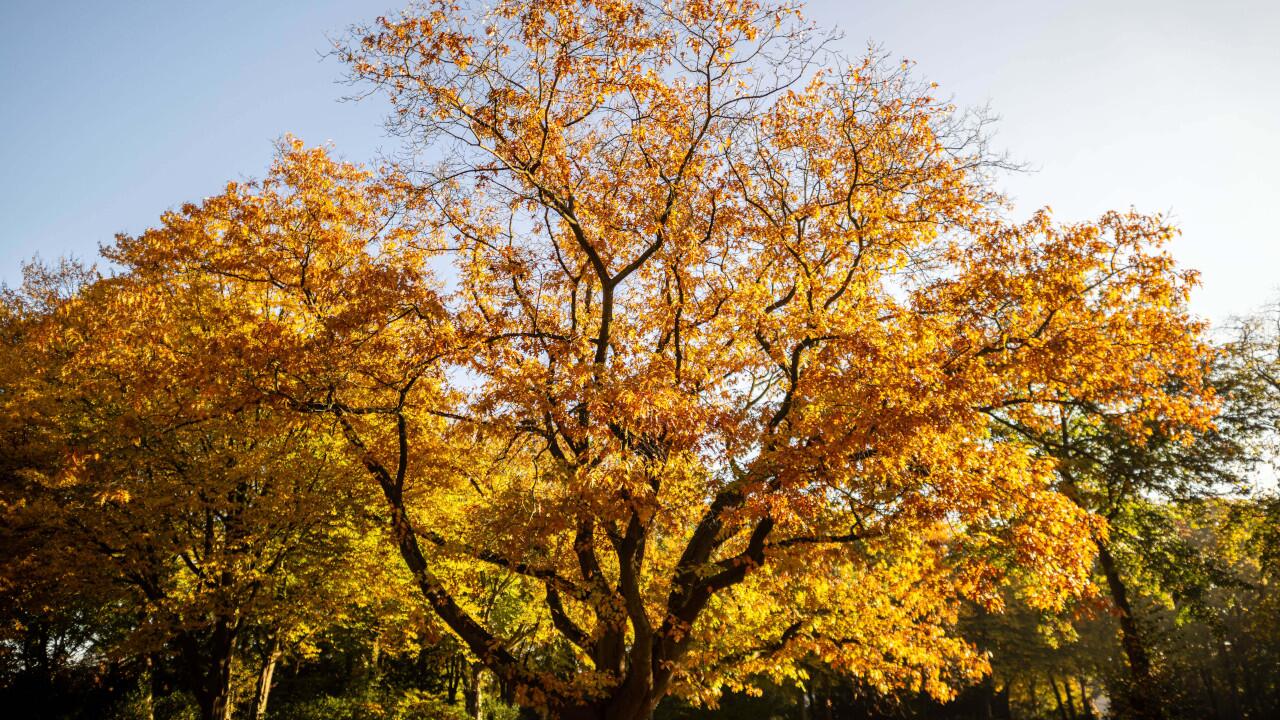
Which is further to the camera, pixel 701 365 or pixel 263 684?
pixel 263 684

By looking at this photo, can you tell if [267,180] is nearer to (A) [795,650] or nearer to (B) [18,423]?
(B) [18,423]

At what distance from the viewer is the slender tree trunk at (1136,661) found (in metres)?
16.0

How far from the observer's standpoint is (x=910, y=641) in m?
10.2

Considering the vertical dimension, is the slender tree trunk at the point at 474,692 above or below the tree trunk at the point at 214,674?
below

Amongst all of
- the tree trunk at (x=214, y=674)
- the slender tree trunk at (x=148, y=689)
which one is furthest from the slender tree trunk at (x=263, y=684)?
the tree trunk at (x=214, y=674)

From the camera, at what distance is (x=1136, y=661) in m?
16.2

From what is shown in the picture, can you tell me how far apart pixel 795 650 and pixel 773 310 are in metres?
5.94

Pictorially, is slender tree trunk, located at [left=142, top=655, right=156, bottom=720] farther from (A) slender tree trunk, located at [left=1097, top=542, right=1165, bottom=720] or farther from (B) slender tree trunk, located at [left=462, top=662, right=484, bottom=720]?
(A) slender tree trunk, located at [left=1097, top=542, right=1165, bottom=720]

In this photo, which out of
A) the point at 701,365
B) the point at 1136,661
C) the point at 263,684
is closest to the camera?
the point at 701,365

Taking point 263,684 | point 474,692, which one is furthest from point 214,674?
point 263,684

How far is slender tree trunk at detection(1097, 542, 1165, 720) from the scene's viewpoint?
52.5ft

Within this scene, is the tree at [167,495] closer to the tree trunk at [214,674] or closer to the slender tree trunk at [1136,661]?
the tree trunk at [214,674]

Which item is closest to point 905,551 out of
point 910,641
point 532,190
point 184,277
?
point 910,641

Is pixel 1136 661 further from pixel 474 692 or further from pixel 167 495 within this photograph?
pixel 167 495
